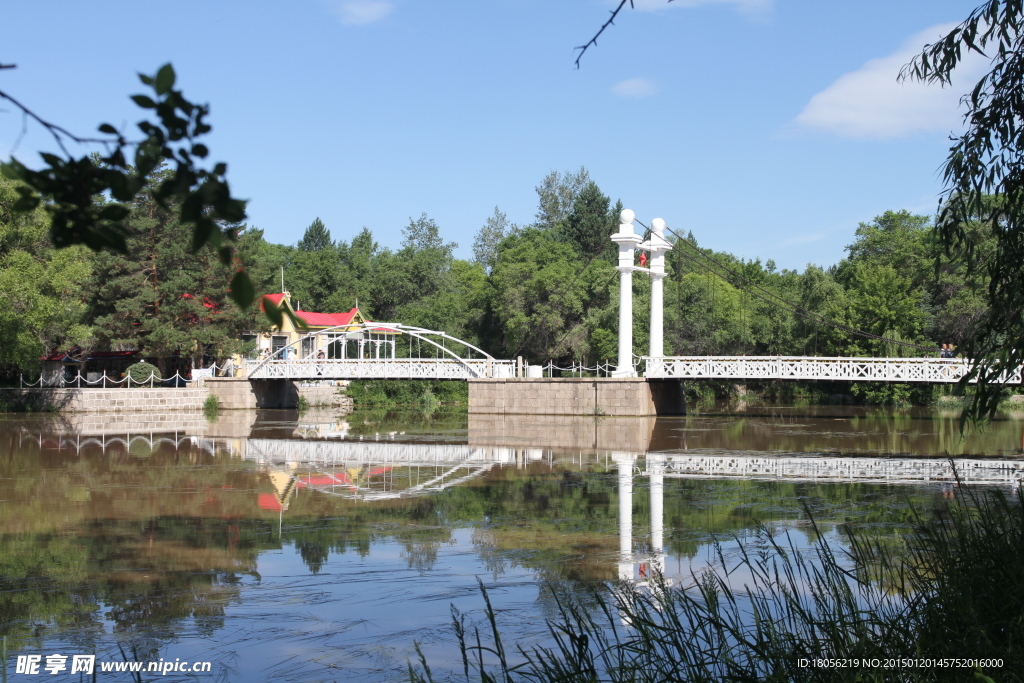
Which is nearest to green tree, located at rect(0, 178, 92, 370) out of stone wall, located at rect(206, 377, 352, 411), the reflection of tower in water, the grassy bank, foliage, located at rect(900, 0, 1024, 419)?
stone wall, located at rect(206, 377, 352, 411)

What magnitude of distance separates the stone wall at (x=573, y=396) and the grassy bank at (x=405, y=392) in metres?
9.02

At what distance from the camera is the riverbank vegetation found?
3092cm

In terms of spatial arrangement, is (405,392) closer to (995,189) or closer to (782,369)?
(782,369)

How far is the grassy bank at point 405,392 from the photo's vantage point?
4206 centimetres

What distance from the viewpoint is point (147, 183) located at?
209cm

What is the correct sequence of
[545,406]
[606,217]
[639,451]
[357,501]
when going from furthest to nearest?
[606,217] < [545,406] < [639,451] < [357,501]

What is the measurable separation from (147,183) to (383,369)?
1331 inches

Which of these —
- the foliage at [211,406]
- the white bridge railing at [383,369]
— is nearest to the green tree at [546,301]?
the white bridge railing at [383,369]

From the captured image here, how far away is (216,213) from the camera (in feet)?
6.97

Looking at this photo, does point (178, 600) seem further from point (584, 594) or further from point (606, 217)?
point (606, 217)

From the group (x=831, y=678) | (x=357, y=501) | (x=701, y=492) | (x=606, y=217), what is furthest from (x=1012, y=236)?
(x=606, y=217)

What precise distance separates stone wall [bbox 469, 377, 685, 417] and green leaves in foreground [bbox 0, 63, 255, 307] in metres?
29.1

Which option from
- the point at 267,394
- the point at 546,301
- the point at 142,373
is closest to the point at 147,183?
→ the point at 142,373

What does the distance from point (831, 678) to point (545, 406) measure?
28370mm
